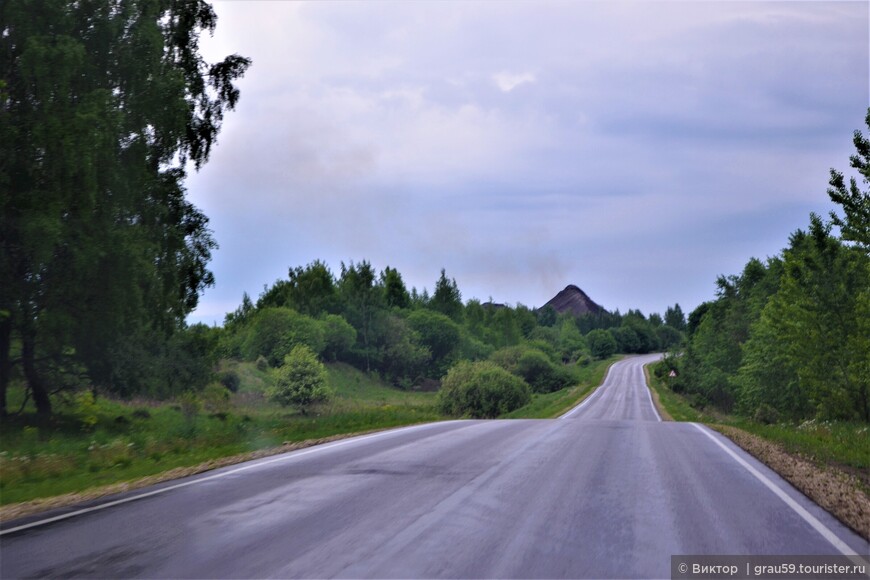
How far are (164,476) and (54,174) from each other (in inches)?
454

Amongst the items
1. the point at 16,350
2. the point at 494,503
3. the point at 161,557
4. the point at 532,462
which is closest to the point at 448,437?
the point at 532,462

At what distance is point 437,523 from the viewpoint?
24.3 feet

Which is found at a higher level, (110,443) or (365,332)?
(365,332)

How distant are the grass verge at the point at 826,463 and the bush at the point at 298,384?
2676cm

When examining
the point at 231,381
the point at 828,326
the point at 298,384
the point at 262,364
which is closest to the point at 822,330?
the point at 828,326

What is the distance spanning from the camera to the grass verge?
8.56m

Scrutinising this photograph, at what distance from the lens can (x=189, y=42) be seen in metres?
27.4

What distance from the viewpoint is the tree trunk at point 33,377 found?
22984mm

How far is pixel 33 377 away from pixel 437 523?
2044 centimetres

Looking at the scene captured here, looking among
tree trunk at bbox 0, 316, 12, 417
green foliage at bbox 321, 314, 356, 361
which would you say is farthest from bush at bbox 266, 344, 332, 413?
green foliage at bbox 321, 314, 356, 361

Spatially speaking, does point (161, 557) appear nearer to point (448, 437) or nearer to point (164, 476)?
point (164, 476)

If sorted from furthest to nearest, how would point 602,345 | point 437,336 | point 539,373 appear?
point 602,345 < point 437,336 < point 539,373

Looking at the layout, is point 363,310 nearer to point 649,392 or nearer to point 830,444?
point 649,392

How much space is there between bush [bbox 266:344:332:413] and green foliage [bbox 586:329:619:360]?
14605cm
